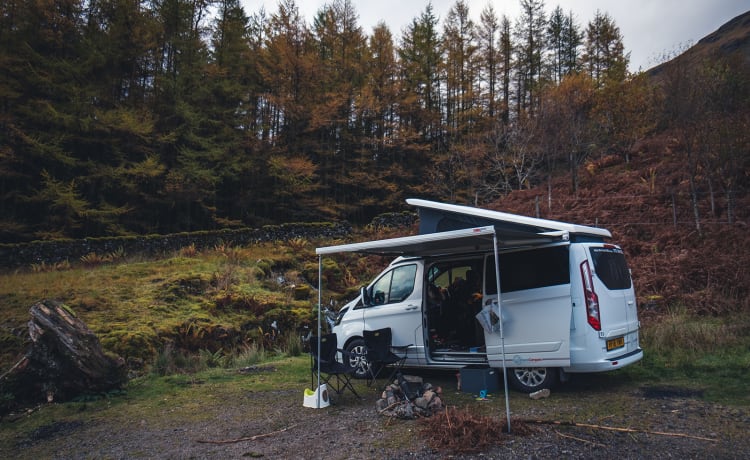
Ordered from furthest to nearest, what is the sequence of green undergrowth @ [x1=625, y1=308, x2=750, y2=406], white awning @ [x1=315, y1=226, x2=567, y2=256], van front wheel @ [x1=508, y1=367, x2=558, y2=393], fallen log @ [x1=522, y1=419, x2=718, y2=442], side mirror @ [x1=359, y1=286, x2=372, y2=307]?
1. side mirror @ [x1=359, y1=286, x2=372, y2=307]
2. van front wheel @ [x1=508, y1=367, x2=558, y2=393]
3. green undergrowth @ [x1=625, y1=308, x2=750, y2=406]
4. white awning @ [x1=315, y1=226, x2=567, y2=256]
5. fallen log @ [x1=522, y1=419, x2=718, y2=442]

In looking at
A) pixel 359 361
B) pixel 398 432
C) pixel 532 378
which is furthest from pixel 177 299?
pixel 532 378

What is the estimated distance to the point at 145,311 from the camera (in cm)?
1076

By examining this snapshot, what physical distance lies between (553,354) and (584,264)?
3.78 feet

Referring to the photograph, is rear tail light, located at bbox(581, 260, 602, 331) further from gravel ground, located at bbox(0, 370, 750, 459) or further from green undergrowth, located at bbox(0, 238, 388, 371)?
green undergrowth, located at bbox(0, 238, 388, 371)

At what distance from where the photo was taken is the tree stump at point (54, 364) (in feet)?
21.7

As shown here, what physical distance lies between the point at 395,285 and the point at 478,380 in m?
2.04

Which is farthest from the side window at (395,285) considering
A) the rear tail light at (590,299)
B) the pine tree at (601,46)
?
the pine tree at (601,46)

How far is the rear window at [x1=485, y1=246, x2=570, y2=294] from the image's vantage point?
562 cm

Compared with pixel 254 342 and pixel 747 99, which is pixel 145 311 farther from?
pixel 747 99

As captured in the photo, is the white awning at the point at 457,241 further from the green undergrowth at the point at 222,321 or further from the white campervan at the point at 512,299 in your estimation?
the green undergrowth at the point at 222,321

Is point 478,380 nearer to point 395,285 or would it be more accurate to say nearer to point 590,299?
point 590,299

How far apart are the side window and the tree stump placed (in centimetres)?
442

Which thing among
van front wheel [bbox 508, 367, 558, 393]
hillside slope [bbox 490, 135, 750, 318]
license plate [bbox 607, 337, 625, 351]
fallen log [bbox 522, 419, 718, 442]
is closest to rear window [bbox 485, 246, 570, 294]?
license plate [bbox 607, 337, 625, 351]

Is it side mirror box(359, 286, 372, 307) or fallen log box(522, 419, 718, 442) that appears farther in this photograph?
side mirror box(359, 286, 372, 307)
